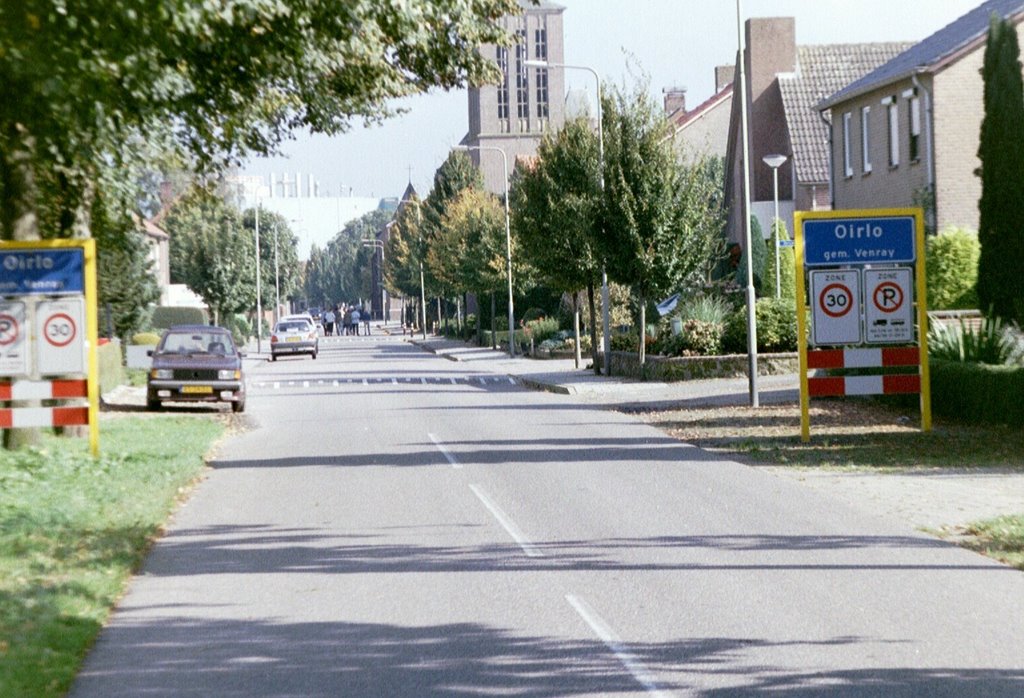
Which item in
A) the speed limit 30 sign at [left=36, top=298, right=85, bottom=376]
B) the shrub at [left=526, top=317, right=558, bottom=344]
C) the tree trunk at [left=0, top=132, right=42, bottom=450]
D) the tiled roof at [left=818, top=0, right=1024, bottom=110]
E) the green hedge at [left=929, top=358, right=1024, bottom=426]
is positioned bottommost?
the green hedge at [left=929, top=358, right=1024, bottom=426]

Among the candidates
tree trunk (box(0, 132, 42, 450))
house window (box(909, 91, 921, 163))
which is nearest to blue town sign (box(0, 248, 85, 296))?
tree trunk (box(0, 132, 42, 450))

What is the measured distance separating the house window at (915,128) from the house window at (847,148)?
169 inches

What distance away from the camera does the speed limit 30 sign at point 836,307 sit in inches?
756

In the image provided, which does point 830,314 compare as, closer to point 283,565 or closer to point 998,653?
point 283,565

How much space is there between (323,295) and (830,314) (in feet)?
598

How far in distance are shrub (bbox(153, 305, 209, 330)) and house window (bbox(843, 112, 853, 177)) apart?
3454cm

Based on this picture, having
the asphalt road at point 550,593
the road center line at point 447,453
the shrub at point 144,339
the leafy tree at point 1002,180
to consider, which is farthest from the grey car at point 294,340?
the asphalt road at point 550,593

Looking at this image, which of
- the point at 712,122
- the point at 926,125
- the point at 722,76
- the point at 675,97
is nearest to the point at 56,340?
the point at 926,125

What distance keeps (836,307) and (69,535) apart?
11011mm

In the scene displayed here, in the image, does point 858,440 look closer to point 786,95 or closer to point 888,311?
point 888,311

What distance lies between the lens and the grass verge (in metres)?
7.64

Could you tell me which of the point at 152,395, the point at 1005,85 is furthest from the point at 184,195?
the point at 1005,85

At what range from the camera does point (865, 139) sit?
4103 cm

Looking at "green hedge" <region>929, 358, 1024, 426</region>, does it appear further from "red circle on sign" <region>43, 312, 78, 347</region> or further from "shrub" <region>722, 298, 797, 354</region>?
"red circle on sign" <region>43, 312, 78, 347</region>
